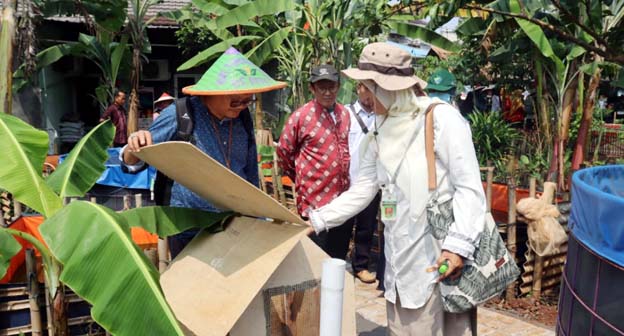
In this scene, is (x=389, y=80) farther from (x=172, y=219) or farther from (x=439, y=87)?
(x=439, y=87)

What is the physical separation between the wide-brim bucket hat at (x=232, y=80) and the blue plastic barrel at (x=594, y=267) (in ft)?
4.58

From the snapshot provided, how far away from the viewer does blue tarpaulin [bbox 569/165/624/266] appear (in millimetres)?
1783

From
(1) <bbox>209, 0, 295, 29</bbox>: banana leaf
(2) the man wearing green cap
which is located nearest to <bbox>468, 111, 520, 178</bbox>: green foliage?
(1) <bbox>209, 0, 295, 29</bbox>: banana leaf

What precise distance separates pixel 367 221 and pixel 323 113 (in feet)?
3.89

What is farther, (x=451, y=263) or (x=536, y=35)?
(x=536, y=35)

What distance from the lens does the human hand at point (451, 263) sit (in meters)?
2.26

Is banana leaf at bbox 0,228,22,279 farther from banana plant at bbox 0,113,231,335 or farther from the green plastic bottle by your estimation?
the green plastic bottle

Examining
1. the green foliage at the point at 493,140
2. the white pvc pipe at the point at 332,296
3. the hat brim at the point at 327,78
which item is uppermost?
the hat brim at the point at 327,78

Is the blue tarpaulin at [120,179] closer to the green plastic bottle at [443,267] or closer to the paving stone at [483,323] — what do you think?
the paving stone at [483,323]

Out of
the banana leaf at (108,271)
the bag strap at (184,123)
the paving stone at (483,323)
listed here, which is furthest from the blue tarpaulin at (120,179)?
the banana leaf at (108,271)

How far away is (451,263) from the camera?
89.1 inches

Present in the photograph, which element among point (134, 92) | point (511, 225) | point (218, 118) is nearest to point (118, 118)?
point (134, 92)

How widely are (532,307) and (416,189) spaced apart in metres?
2.79

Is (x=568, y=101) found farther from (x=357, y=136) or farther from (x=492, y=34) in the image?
(x=357, y=136)
